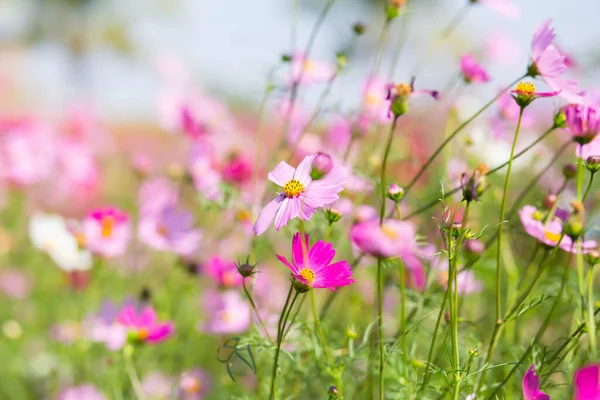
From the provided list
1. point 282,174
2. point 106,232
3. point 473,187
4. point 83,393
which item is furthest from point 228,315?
point 473,187

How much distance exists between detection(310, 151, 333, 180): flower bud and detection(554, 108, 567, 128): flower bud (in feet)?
0.72

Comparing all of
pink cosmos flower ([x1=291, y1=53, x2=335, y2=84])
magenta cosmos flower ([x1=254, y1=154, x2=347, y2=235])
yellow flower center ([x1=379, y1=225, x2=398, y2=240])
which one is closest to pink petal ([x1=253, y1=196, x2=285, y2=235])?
magenta cosmos flower ([x1=254, y1=154, x2=347, y2=235])

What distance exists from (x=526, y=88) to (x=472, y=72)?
0.64 feet

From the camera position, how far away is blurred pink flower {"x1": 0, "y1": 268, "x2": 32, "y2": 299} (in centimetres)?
171

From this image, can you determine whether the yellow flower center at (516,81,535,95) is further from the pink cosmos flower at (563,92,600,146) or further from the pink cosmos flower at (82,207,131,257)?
the pink cosmos flower at (82,207,131,257)

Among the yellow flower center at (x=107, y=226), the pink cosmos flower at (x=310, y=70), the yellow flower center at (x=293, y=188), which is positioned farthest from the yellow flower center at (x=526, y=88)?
the yellow flower center at (x=107, y=226)

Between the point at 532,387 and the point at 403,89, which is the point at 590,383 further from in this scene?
the point at 403,89

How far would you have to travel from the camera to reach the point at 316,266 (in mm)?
507

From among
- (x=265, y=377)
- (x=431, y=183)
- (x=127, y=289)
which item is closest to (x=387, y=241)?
(x=265, y=377)

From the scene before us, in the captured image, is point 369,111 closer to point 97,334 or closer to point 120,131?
point 97,334

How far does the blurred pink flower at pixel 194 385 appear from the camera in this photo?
97cm

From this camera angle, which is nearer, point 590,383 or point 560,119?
point 590,383

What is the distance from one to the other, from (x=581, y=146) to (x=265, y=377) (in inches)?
20.2

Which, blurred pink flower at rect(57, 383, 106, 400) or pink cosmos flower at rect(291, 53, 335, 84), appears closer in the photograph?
pink cosmos flower at rect(291, 53, 335, 84)
